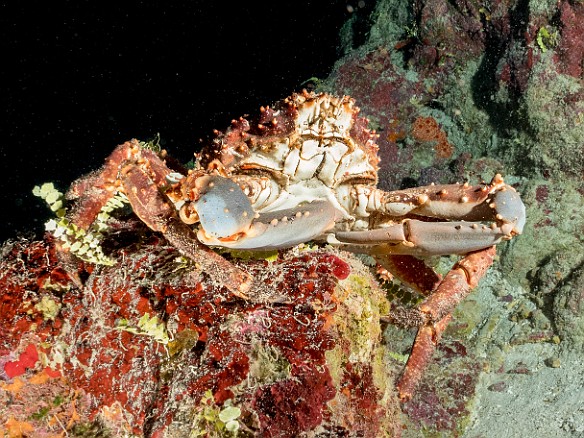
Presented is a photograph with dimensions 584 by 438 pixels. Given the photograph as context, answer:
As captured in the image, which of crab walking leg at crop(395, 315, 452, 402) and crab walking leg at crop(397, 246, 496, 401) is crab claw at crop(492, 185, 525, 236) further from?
crab walking leg at crop(395, 315, 452, 402)

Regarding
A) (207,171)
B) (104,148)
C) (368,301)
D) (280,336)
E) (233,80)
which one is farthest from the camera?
(233,80)

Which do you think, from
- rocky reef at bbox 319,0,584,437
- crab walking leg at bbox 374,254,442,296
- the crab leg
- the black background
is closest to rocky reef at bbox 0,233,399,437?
the crab leg

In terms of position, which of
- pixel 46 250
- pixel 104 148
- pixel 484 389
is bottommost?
pixel 484 389

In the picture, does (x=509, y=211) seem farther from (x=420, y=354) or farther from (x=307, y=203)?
(x=307, y=203)

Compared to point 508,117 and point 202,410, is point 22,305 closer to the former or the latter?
point 202,410

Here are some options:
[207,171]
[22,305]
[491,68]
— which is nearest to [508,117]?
[491,68]

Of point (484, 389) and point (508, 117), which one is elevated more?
point (508, 117)

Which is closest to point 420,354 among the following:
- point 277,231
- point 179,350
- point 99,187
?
point 277,231

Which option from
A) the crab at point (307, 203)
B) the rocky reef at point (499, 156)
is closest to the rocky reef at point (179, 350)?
the crab at point (307, 203)
